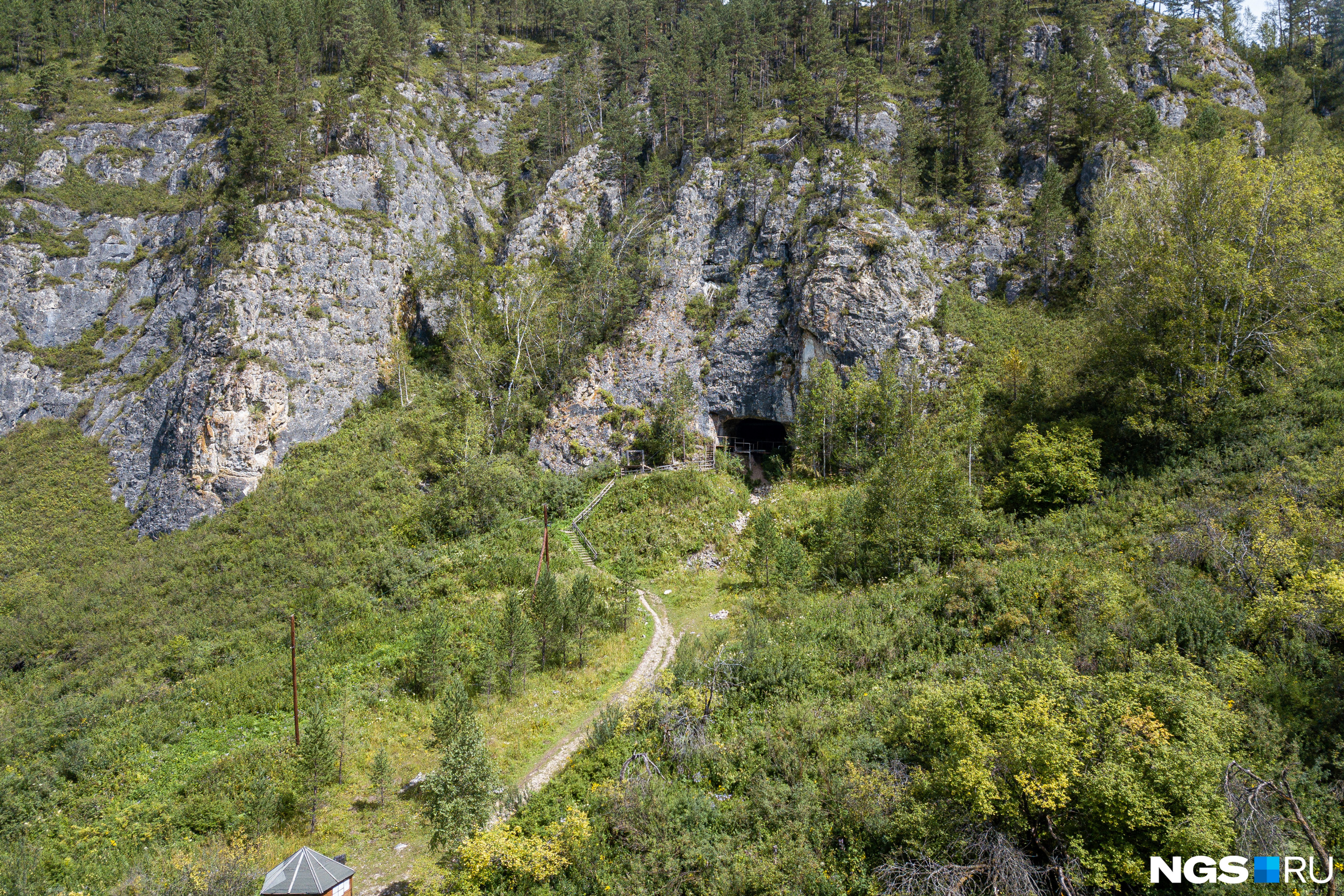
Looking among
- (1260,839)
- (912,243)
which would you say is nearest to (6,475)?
(1260,839)

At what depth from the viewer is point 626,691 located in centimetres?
1903

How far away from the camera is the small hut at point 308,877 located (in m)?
9.51

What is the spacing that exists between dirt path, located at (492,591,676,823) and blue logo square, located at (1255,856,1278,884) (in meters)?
12.8

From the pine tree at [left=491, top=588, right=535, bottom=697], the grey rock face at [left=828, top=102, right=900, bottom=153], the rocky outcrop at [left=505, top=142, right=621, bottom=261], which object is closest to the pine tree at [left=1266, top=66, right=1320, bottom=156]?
the grey rock face at [left=828, top=102, right=900, bottom=153]

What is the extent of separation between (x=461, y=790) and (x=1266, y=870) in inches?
529

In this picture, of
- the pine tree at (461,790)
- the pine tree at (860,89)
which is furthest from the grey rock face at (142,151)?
the pine tree at (461,790)

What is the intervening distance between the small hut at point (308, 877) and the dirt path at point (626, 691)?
338 cm

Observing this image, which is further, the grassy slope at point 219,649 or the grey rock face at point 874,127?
the grey rock face at point 874,127

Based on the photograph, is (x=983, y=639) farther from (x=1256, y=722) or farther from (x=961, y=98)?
(x=961, y=98)

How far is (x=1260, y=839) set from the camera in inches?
312

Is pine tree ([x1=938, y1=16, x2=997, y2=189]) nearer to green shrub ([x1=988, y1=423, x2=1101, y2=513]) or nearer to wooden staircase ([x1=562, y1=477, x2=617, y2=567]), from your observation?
green shrub ([x1=988, y1=423, x2=1101, y2=513])

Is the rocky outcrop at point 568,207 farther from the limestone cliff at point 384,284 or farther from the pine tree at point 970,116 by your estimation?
the pine tree at point 970,116

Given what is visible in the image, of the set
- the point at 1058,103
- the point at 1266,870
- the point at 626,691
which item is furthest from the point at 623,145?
the point at 1266,870

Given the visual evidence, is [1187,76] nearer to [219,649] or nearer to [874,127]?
[874,127]
